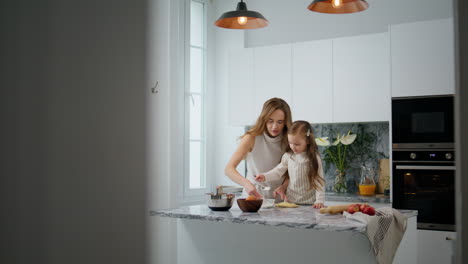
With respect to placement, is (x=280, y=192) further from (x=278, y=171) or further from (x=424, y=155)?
(x=424, y=155)

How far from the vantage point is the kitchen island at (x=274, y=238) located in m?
1.87

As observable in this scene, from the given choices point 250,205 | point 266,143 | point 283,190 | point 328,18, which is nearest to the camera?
A: point 250,205

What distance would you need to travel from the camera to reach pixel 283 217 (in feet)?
6.60

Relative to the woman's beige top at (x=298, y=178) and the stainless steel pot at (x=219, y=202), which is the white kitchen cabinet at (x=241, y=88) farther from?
the stainless steel pot at (x=219, y=202)

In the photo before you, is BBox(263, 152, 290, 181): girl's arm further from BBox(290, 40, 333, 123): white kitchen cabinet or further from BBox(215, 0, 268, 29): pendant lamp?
BBox(290, 40, 333, 123): white kitchen cabinet

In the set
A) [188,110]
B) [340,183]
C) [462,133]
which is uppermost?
[188,110]

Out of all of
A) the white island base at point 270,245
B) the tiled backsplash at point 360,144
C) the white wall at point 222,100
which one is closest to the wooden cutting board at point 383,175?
the tiled backsplash at point 360,144

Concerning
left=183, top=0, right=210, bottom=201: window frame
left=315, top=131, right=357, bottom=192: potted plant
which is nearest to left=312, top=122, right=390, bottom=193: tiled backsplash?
left=315, top=131, right=357, bottom=192: potted plant

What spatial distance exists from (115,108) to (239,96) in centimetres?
395

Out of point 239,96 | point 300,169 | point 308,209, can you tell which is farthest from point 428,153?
point 239,96

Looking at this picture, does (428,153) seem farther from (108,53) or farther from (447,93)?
(108,53)

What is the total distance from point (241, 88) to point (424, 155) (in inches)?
70.4

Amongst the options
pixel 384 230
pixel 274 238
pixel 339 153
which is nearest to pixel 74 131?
pixel 384 230

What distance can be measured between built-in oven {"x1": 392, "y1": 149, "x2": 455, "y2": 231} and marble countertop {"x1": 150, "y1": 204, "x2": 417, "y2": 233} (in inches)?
48.8
